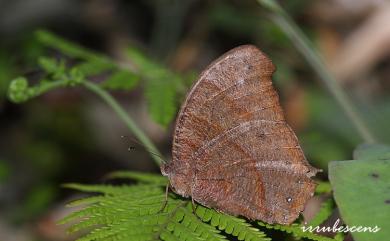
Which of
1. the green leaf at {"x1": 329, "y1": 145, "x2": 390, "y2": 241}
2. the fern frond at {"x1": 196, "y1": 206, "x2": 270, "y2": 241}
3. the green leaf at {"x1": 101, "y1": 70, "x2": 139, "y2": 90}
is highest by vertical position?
the green leaf at {"x1": 101, "y1": 70, "x2": 139, "y2": 90}

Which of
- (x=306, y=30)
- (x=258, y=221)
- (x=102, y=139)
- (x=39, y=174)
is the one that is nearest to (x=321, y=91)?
(x=306, y=30)

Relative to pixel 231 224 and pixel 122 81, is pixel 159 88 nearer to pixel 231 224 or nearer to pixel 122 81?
pixel 122 81

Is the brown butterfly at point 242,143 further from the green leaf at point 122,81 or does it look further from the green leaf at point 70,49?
the green leaf at point 70,49

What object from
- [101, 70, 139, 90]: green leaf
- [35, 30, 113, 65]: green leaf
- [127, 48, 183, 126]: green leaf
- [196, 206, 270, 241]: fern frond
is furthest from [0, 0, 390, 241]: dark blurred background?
[196, 206, 270, 241]: fern frond

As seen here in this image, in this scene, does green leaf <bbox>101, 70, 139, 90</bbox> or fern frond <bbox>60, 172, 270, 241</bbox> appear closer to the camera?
fern frond <bbox>60, 172, 270, 241</bbox>

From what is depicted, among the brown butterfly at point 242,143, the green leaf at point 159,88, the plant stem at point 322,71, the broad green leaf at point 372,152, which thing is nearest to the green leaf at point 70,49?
the green leaf at point 159,88

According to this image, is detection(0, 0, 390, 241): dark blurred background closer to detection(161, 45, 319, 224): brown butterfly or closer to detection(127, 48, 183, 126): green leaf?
detection(127, 48, 183, 126): green leaf
